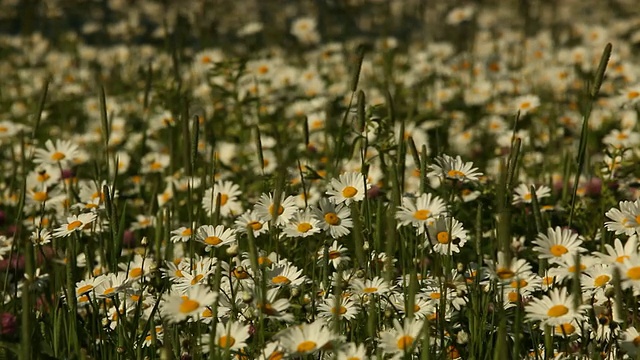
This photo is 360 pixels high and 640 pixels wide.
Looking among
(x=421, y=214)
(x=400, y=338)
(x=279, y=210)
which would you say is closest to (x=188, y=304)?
(x=400, y=338)

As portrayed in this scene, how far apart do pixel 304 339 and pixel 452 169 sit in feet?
3.25

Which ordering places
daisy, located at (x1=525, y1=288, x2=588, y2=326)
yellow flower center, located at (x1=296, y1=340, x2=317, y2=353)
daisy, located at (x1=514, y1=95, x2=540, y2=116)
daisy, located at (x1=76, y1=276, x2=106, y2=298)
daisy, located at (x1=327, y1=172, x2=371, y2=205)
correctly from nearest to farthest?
1. yellow flower center, located at (x1=296, y1=340, x2=317, y2=353)
2. daisy, located at (x1=525, y1=288, x2=588, y2=326)
3. daisy, located at (x1=76, y1=276, x2=106, y2=298)
4. daisy, located at (x1=327, y1=172, x2=371, y2=205)
5. daisy, located at (x1=514, y1=95, x2=540, y2=116)

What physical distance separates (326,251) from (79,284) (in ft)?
2.50

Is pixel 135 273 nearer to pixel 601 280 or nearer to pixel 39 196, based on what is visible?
pixel 39 196

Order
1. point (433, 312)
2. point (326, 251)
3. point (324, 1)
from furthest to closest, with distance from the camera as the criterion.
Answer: point (324, 1) < point (433, 312) < point (326, 251)

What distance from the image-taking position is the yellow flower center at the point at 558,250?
2096 millimetres

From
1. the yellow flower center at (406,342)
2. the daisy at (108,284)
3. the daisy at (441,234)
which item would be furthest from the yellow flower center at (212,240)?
the yellow flower center at (406,342)

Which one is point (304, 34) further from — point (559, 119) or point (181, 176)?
point (181, 176)

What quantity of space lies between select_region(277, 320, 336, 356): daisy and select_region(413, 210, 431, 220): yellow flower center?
0.62m

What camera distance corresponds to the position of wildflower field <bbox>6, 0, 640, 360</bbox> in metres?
1.90

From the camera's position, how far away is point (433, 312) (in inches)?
87.2

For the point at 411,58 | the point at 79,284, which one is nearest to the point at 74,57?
the point at 411,58

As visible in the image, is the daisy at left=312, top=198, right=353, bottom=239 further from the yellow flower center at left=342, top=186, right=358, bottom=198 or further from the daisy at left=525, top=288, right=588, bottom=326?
the daisy at left=525, top=288, right=588, bottom=326

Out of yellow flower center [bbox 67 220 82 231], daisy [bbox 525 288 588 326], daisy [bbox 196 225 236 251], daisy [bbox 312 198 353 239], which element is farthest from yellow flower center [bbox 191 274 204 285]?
daisy [bbox 525 288 588 326]
